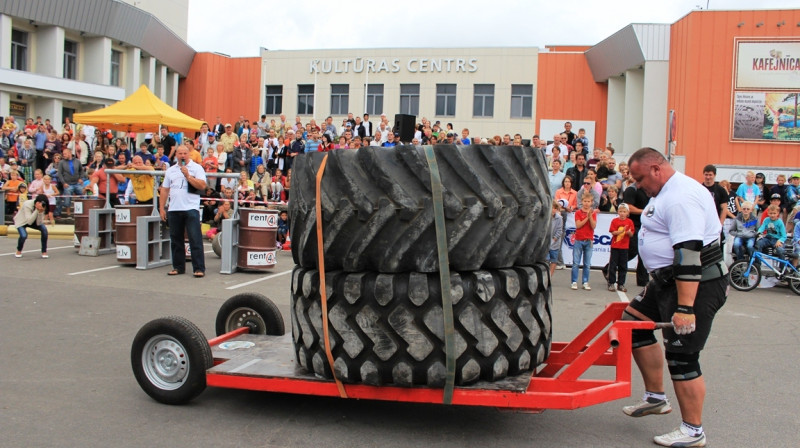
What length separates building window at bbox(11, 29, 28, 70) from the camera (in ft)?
104

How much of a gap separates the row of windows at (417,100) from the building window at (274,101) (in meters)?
1.24

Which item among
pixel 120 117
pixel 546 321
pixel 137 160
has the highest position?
pixel 120 117

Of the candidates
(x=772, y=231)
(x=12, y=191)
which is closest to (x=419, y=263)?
(x=772, y=231)

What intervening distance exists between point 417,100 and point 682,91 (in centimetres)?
1464

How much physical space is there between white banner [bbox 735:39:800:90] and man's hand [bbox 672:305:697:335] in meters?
23.5

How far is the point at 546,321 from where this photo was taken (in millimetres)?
4609

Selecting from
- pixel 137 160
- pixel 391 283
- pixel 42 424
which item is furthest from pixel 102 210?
pixel 391 283

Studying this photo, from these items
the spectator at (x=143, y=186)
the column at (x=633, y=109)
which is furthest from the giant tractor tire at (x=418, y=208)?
the column at (x=633, y=109)

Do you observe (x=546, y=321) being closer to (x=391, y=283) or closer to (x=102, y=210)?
(x=391, y=283)

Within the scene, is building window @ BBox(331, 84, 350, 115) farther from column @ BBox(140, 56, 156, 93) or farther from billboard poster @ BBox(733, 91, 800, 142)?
billboard poster @ BBox(733, 91, 800, 142)

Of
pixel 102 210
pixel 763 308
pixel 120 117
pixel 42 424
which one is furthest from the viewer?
pixel 120 117

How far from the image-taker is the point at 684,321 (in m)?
4.21

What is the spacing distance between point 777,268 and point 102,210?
1243 cm

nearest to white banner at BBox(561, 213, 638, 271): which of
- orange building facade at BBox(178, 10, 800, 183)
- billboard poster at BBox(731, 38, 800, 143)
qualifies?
orange building facade at BBox(178, 10, 800, 183)
